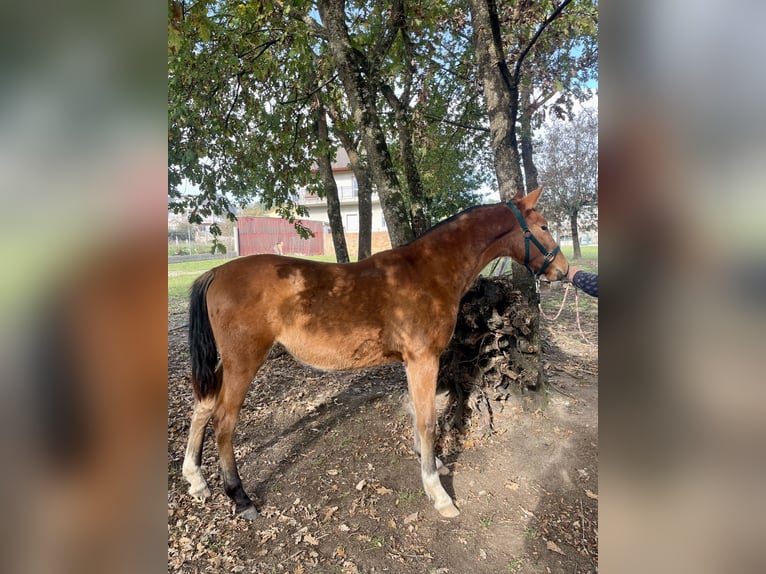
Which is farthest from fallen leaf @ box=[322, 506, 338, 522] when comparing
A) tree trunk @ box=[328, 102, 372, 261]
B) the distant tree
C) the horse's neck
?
the distant tree

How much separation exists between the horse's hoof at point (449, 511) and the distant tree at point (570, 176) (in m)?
11.0

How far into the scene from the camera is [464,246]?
3.30 metres

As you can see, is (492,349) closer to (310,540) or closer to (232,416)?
(310,540)

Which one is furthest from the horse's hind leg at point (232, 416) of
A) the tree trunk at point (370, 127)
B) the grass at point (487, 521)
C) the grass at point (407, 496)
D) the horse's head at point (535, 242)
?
the horse's head at point (535, 242)

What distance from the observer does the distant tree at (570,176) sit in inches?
509

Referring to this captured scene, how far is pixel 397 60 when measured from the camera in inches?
267

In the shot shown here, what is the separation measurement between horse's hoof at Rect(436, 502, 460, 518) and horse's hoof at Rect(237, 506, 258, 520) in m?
1.44

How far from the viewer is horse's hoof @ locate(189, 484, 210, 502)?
124 inches

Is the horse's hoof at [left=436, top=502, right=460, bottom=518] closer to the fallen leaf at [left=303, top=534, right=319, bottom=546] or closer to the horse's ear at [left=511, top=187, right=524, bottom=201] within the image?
the fallen leaf at [left=303, top=534, right=319, bottom=546]

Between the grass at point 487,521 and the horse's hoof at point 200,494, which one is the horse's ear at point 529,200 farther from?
the horse's hoof at point 200,494
